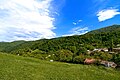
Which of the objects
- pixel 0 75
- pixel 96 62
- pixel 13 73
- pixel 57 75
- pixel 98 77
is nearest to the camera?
pixel 0 75

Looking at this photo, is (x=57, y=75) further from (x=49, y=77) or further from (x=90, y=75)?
(x=90, y=75)

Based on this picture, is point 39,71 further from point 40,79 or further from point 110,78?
point 110,78

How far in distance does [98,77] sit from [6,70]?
1498 centimetres

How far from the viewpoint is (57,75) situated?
119 feet

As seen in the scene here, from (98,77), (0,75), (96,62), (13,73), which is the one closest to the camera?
(0,75)

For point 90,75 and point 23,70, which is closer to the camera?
point 23,70

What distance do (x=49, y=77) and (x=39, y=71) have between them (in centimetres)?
355

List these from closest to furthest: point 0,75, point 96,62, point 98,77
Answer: point 0,75 → point 98,77 → point 96,62

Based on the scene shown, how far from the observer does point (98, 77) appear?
38812 mm

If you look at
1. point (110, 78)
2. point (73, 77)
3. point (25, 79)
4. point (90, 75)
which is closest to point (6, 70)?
point (25, 79)

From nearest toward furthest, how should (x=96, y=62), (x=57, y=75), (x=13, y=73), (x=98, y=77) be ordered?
(x=13, y=73) → (x=57, y=75) → (x=98, y=77) → (x=96, y=62)

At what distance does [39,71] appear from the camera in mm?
37531

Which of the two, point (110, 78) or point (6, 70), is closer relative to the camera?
point (6, 70)

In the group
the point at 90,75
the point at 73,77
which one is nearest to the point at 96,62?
the point at 90,75
